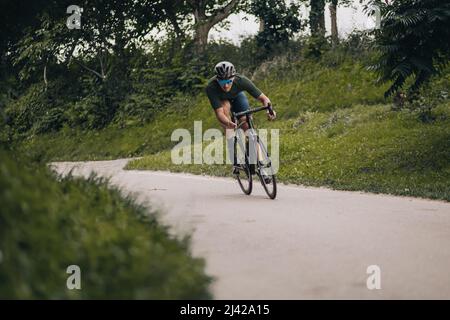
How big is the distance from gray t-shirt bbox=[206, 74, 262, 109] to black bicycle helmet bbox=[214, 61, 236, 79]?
19cm

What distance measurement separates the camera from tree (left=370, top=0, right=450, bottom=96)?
13.7m

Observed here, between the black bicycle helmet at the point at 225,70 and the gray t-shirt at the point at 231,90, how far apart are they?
0.63ft

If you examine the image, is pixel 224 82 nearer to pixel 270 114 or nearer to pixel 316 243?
pixel 270 114

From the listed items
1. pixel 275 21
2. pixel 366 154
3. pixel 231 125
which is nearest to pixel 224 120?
pixel 231 125

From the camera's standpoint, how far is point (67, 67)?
116ft

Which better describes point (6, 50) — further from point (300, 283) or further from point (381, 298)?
point (381, 298)

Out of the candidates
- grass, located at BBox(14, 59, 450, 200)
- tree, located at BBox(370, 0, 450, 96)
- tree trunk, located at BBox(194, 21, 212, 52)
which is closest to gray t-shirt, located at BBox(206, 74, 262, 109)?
grass, located at BBox(14, 59, 450, 200)

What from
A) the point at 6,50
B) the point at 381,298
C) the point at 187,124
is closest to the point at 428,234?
the point at 381,298

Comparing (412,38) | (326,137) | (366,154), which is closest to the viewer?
(412,38)

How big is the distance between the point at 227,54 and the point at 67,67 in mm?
8068

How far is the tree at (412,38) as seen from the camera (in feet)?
44.9

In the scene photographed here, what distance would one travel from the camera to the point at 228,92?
11.5 metres

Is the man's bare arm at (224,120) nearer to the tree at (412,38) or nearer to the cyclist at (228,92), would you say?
the cyclist at (228,92)

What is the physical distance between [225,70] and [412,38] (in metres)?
4.80
